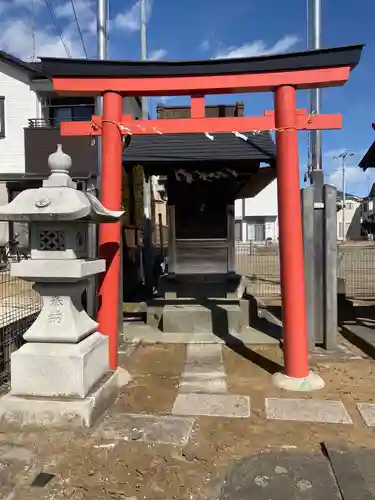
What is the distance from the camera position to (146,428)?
396 cm

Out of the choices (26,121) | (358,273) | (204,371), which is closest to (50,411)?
(204,371)

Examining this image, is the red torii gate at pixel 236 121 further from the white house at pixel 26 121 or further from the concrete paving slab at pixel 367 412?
the white house at pixel 26 121

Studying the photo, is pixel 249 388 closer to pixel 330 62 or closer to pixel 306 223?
pixel 306 223

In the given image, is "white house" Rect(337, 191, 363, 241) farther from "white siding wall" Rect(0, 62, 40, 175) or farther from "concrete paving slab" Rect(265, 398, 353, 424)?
"concrete paving slab" Rect(265, 398, 353, 424)

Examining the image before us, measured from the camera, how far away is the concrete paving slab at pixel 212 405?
4.39m

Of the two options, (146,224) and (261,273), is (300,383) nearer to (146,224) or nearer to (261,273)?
(146,224)

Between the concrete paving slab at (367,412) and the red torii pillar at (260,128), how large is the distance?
0.65 m

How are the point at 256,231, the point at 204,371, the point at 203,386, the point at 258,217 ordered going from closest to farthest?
the point at 203,386, the point at 204,371, the point at 258,217, the point at 256,231

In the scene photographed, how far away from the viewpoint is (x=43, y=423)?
4.05 metres

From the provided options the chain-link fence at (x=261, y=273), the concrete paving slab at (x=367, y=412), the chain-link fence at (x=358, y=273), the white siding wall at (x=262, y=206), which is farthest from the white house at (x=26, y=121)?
the white siding wall at (x=262, y=206)

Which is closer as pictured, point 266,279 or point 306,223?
point 306,223

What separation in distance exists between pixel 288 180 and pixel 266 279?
12055mm

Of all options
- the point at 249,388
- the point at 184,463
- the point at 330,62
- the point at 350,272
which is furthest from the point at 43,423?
the point at 350,272

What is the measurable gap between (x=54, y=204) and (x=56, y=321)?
1236mm
